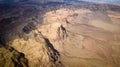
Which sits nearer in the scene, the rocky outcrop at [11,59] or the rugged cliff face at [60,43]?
the rocky outcrop at [11,59]

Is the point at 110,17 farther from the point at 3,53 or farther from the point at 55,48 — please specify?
the point at 3,53

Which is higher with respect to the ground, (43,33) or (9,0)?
(9,0)

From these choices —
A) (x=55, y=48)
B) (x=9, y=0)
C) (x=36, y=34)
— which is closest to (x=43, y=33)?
(x=36, y=34)

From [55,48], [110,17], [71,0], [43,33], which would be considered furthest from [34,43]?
[71,0]

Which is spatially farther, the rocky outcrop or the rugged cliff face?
the rugged cliff face

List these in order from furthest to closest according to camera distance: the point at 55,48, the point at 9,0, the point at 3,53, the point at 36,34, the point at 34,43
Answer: the point at 9,0, the point at 36,34, the point at 55,48, the point at 34,43, the point at 3,53

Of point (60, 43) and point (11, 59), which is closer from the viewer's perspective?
point (11, 59)

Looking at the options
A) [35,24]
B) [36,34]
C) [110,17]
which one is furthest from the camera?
[110,17]

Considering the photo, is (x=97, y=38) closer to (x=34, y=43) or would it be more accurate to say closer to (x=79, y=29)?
(x=79, y=29)

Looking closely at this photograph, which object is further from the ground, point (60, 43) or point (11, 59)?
point (11, 59)

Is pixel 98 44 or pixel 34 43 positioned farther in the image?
pixel 98 44
